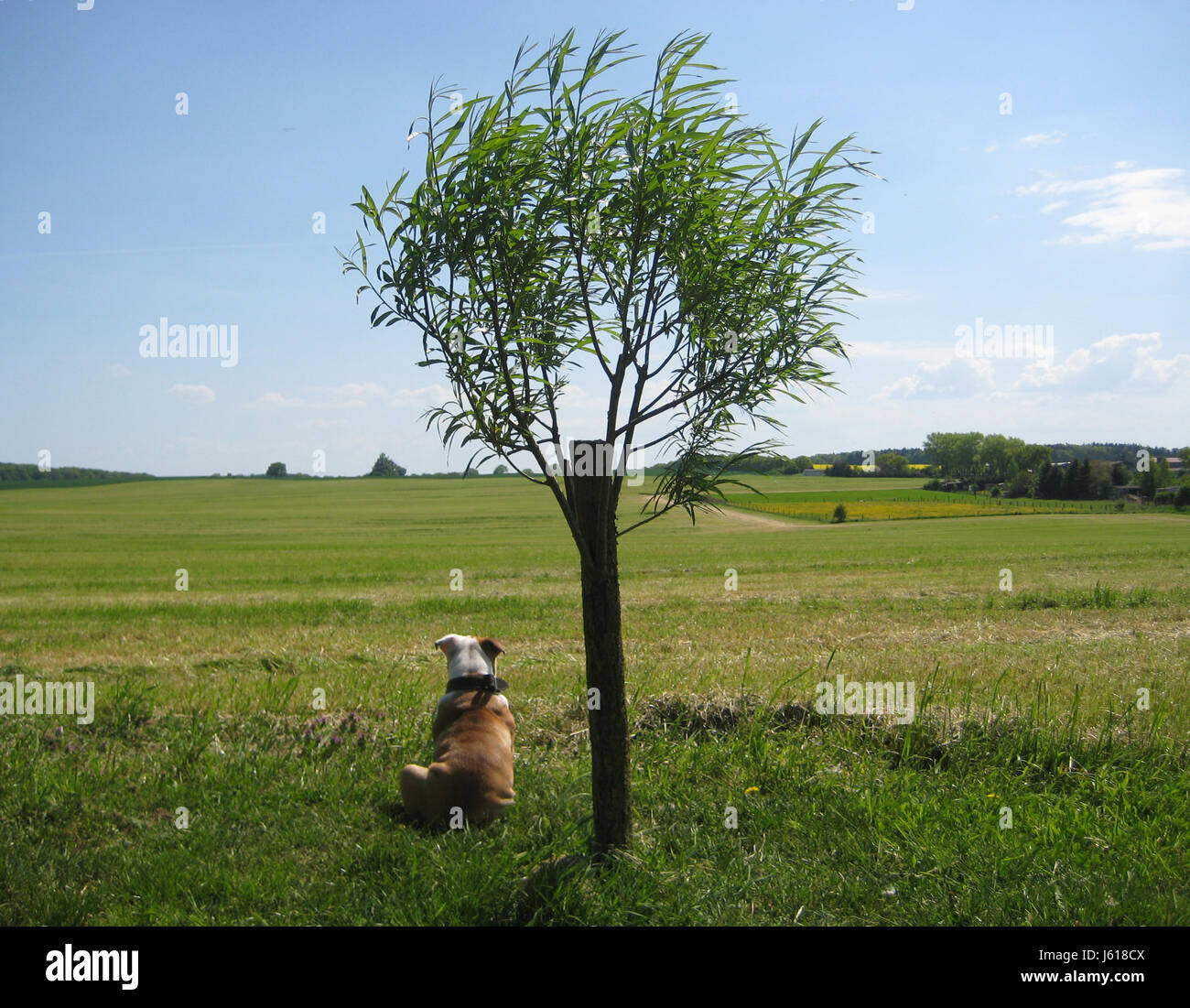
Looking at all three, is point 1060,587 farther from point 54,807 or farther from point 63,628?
point 63,628

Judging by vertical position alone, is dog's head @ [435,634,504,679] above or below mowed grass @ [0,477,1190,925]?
above

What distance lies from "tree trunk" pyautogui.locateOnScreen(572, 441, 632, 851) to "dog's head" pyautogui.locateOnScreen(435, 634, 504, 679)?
159 centimetres

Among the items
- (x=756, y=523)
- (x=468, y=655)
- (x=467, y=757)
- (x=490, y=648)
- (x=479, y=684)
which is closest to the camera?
(x=467, y=757)

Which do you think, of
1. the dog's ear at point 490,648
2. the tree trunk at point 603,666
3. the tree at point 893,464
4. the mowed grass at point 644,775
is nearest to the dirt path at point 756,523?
the mowed grass at point 644,775

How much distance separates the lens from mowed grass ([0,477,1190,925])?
4.33 meters

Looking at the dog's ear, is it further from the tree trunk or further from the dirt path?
the dirt path

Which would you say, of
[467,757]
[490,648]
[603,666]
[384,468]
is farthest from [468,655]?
[384,468]

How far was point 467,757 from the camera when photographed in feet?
17.1

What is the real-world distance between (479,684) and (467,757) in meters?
0.70

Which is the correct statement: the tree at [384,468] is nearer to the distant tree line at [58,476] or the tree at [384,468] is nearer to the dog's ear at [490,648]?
the distant tree line at [58,476]

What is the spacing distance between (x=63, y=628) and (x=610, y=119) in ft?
49.3

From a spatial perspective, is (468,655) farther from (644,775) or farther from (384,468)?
(384,468)

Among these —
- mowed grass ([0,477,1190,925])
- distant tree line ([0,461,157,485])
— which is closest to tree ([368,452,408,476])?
distant tree line ([0,461,157,485])
